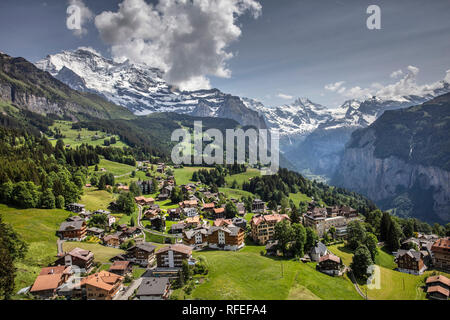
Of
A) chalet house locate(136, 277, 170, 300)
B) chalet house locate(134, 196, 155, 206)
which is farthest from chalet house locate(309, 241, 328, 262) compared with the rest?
chalet house locate(134, 196, 155, 206)

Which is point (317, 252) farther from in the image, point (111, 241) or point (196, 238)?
point (111, 241)

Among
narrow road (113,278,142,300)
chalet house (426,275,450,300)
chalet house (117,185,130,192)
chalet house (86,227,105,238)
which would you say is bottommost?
chalet house (426,275,450,300)

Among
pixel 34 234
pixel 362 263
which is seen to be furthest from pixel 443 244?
pixel 34 234

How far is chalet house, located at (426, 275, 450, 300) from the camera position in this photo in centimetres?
5728

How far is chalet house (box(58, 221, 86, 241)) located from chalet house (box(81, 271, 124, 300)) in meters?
26.5

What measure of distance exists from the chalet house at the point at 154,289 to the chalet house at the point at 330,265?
3873 cm

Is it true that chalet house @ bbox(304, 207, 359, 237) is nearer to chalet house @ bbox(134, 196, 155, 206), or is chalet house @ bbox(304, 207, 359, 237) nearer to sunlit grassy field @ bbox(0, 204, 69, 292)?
chalet house @ bbox(134, 196, 155, 206)

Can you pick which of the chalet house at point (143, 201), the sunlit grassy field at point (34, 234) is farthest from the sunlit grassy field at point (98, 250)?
the chalet house at point (143, 201)

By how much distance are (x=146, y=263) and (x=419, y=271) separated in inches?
2833

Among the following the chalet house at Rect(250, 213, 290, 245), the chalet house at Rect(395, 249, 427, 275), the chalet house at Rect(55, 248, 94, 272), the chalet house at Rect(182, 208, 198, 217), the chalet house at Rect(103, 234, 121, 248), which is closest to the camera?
the chalet house at Rect(55, 248, 94, 272)
